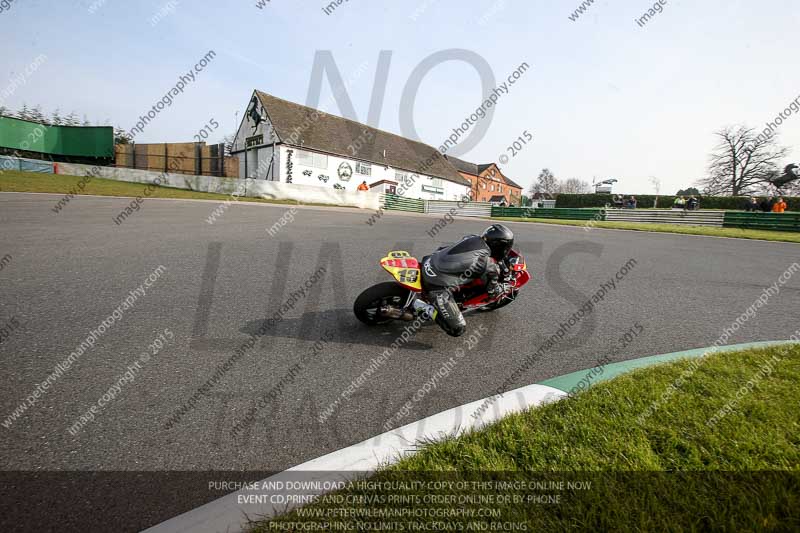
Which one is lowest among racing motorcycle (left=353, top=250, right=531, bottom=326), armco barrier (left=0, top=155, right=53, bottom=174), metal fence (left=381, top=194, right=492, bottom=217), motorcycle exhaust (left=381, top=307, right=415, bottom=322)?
motorcycle exhaust (left=381, top=307, right=415, bottom=322)

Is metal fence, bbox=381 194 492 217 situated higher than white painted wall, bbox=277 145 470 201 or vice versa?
white painted wall, bbox=277 145 470 201

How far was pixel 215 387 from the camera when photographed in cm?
290

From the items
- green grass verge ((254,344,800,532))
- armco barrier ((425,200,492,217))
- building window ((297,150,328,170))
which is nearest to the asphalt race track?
green grass verge ((254,344,800,532))

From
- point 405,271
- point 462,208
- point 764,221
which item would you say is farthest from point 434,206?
point 405,271

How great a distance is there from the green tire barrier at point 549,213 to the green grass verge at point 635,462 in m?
27.5

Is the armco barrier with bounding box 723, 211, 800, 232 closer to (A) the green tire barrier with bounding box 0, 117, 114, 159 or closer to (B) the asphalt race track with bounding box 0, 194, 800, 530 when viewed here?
(B) the asphalt race track with bounding box 0, 194, 800, 530

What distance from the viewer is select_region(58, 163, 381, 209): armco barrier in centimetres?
2734

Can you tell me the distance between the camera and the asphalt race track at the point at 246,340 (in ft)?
7.43

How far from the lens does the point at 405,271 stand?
3.95 m

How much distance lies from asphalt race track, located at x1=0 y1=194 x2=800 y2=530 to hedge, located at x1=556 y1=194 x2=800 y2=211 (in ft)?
131

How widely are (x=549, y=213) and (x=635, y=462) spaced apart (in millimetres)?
30409

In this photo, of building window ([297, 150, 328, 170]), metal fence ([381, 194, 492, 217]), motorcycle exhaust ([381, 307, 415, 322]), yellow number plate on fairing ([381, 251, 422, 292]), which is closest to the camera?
yellow number plate on fairing ([381, 251, 422, 292])

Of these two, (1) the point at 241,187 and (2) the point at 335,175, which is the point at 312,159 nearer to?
(2) the point at 335,175

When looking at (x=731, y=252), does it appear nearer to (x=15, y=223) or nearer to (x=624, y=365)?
(x=624, y=365)
